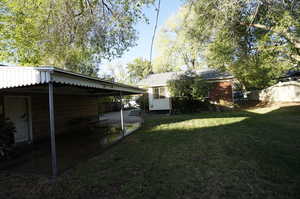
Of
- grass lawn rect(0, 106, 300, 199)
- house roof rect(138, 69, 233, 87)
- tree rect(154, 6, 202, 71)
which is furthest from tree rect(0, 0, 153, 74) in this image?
tree rect(154, 6, 202, 71)

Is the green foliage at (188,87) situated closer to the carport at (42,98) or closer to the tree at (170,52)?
the carport at (42,98)

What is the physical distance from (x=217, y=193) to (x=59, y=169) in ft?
11.5

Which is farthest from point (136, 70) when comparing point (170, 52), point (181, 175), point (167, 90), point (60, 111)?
point (181, 175)

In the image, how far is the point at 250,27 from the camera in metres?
10.5

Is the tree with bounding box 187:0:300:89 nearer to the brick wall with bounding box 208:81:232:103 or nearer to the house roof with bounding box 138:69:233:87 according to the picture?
the house roof with bounding box 138:69:233:87

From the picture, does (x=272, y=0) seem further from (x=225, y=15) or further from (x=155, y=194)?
(x=155, y=194)

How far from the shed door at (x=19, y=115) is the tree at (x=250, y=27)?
9805 mm

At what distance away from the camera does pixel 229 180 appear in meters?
2.99

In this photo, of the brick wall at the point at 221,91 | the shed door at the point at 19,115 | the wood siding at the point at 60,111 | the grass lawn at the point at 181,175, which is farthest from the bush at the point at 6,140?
the brick wall at the point at 221,91

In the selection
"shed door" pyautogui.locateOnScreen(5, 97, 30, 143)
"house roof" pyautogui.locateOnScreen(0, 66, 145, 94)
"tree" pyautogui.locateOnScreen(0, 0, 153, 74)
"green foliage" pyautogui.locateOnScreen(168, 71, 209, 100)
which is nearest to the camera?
"house roof" pyautogui.locateOnScreen(0, 66, 145, 94)

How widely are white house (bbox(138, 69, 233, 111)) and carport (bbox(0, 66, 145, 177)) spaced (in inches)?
277

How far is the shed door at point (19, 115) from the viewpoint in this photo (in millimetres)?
5859

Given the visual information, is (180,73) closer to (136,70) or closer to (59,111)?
(59,111)

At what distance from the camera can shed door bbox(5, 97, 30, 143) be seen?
5.86m
